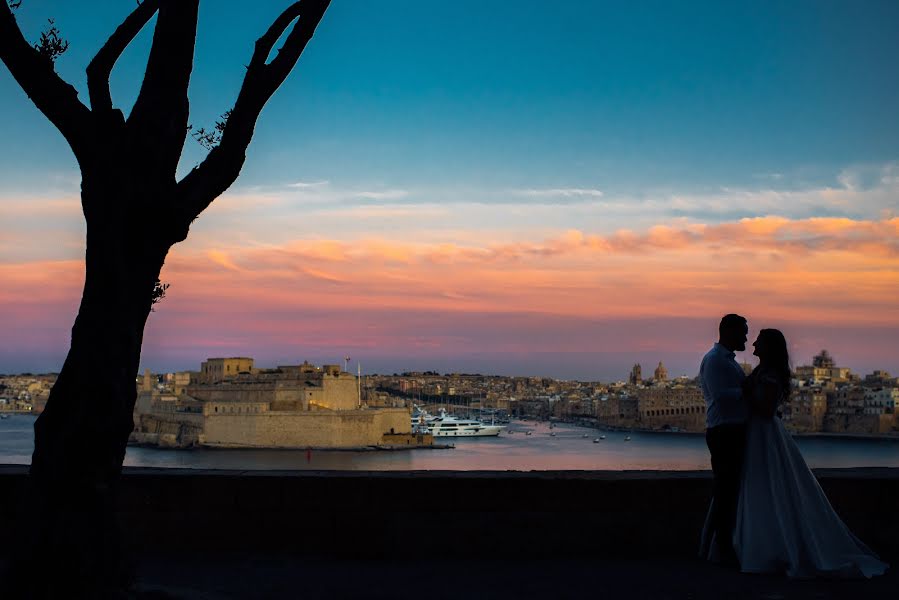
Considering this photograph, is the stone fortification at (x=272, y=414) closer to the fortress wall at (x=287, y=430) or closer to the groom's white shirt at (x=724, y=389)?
the fortress wall at (x=287, y=430)

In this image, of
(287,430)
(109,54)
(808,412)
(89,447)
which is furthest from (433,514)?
(808,412)

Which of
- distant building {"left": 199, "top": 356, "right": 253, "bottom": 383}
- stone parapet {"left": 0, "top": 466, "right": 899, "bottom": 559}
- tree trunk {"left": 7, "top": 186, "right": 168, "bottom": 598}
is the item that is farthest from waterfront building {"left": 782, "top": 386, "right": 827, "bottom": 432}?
tree trunk {"left": 7, "top": 186, "right": 168, "bottom": 598}

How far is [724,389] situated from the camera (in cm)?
324

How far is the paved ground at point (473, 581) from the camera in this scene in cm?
289

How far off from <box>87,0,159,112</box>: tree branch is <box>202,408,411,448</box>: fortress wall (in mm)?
53491

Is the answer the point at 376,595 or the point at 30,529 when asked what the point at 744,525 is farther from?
the point at 30,529

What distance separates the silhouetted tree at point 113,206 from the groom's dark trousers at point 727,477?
179 centimetres

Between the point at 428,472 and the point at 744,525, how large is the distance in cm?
116

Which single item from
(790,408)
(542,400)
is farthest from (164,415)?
(542,400)

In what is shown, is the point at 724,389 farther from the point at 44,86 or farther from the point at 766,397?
the point at 44,86

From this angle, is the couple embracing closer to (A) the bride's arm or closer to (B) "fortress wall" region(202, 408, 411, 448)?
(A) the bride's arm

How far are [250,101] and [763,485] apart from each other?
2014 mm

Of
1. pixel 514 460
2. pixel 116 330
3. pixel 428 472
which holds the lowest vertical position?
pixel 514 460

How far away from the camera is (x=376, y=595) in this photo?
290 centimetres
